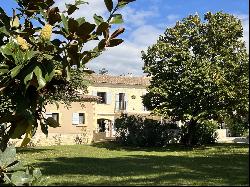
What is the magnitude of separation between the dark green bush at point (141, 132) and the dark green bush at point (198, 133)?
128 cm

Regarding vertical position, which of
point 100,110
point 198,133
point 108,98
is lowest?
point 198,133

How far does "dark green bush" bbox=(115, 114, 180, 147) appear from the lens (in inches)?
1280

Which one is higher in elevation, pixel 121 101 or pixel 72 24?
pixel 121 101

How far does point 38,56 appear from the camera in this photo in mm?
2545

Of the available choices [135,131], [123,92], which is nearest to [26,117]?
[135,131]

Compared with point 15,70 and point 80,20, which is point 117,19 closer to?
point 80,20

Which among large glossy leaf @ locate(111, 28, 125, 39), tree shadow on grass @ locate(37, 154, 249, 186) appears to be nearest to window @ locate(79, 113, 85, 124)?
tree shadow on grass @ locate(37, 154, 249, 186)

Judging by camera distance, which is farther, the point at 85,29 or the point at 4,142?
the point at 4,142

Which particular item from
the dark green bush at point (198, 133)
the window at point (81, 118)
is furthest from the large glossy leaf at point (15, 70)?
the window at point (81, 118)

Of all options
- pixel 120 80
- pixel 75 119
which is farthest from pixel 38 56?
pixel 120 80

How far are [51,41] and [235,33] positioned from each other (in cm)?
2730

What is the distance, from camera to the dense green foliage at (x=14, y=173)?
8.78 ft

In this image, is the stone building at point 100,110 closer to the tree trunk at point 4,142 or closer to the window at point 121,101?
the window at point 121,101

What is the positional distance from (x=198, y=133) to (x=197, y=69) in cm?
847
